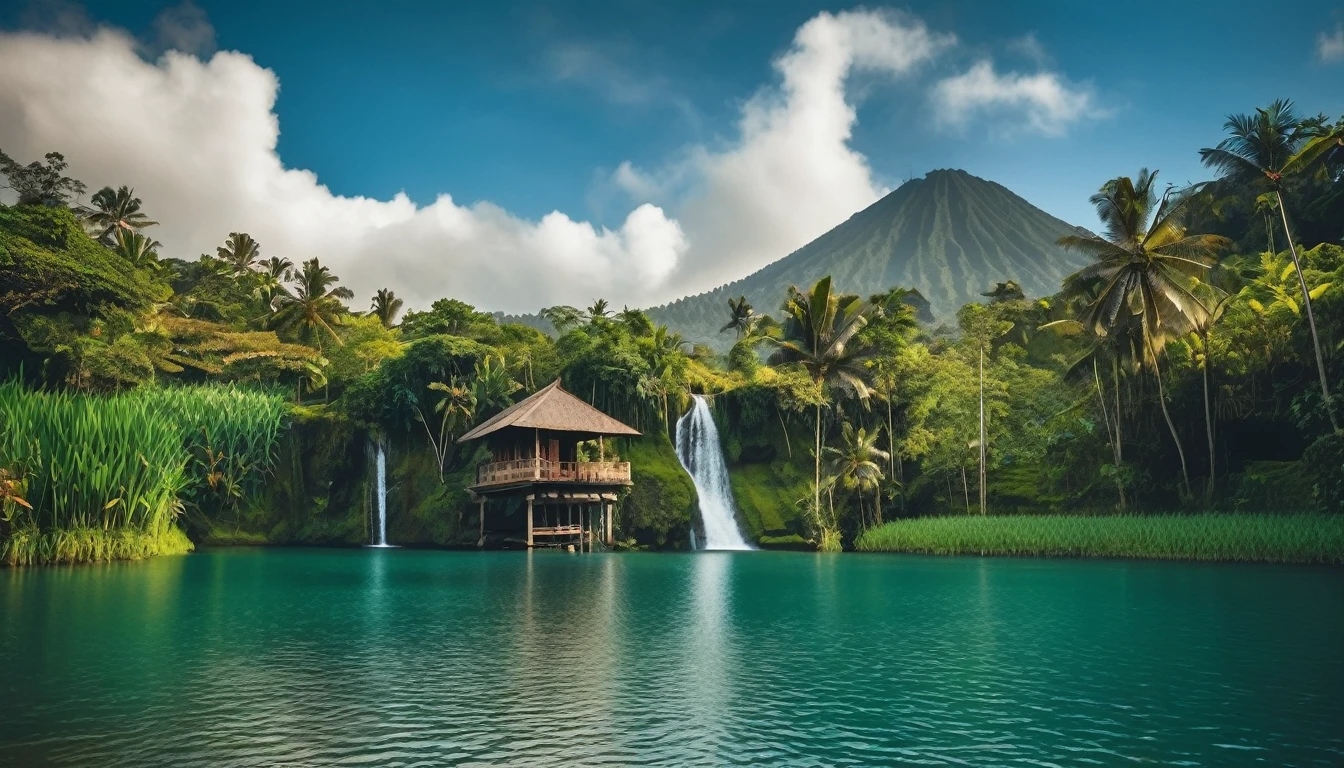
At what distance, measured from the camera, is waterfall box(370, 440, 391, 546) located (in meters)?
42.4

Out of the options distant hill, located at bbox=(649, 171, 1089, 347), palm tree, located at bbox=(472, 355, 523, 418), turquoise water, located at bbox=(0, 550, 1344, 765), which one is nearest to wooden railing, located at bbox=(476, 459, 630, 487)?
palm tree, located at bbox=(472, 355, 523, 418)

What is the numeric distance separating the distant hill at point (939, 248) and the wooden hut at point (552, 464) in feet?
335

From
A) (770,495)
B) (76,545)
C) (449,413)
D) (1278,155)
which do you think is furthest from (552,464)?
(1278,155)

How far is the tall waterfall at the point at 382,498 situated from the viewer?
42.4 m

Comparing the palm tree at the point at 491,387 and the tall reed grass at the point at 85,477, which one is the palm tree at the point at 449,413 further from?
the tall reed grass at the point at 85,477

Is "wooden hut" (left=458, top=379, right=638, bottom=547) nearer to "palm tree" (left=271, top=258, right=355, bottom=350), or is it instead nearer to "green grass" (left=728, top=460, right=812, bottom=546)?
"green grass" (left=728, top=460, right=812, bottom=546)

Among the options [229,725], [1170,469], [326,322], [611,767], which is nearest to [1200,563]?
[1170,469]

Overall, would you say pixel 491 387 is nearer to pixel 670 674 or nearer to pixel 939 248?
pixel 670 674

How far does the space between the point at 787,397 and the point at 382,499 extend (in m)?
19.9

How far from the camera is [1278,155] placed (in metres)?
41.1

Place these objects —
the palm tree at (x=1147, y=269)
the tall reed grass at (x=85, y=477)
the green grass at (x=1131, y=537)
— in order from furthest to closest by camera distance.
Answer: the palm tree at (x=1147, y=269) → the green grass at (x=1131, y=537) → the tall reed grass at (x=85, y=477)

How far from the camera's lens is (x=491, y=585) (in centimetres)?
2112

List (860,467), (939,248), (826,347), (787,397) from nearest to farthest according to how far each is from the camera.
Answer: (860,467)
(826,347)
(787,397)
(939,248)

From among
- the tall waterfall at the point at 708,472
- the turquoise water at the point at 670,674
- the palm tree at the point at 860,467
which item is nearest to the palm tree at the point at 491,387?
the tall waterfall at the point at 708,472
